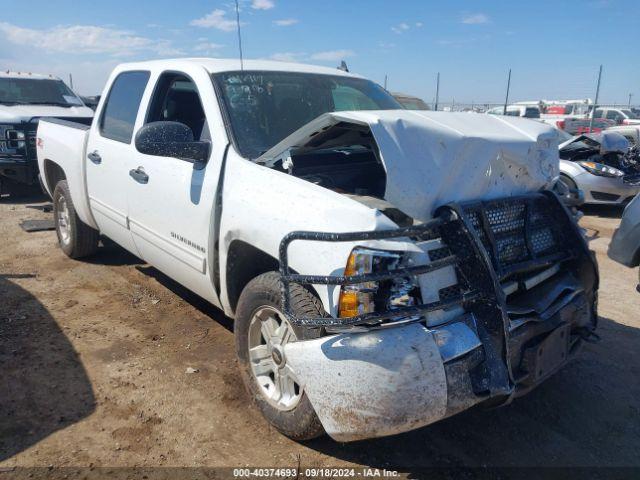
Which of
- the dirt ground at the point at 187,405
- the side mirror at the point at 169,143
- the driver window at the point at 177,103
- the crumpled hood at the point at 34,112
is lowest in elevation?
the dirt ground at the point at 187,405

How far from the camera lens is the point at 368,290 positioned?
2295 millimetres

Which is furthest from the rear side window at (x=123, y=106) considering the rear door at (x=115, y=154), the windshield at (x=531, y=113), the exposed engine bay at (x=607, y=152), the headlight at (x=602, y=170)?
the windshield at (x=531, y=113)

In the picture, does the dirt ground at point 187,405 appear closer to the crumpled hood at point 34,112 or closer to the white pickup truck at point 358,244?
the white pickup truck at point 358,244

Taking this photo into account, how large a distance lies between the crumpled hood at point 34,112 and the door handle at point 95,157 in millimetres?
4735

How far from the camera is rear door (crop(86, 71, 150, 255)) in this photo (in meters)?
4.15

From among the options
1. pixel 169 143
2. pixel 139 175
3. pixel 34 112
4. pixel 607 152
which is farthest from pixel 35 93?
pixel 607 152

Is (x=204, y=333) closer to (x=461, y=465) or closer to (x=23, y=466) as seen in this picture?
(x=23, y=466)

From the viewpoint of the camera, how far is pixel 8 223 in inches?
288

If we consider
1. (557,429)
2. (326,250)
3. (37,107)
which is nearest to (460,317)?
(326,250)

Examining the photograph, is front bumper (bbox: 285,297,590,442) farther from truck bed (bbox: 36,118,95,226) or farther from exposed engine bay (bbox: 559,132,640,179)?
exposed engine bay (bbox: 559,132,640,179)

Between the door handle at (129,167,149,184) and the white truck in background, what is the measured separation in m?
5.43

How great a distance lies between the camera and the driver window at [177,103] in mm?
3996

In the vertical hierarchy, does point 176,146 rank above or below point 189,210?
above

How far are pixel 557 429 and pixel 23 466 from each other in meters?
2.79
